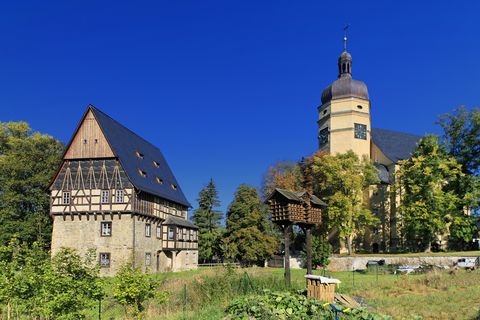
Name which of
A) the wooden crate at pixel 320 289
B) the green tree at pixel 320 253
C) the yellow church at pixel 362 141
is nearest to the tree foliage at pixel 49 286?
the wooden crate at pixel 320 289

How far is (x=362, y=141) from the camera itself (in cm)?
4869

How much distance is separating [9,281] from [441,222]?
3695 centimetres

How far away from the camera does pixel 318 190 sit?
4453 cm

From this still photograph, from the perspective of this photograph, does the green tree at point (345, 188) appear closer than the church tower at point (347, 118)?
Yes

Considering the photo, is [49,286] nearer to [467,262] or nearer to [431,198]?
[467,262]

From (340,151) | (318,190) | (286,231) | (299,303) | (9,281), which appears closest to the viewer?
(9,281)

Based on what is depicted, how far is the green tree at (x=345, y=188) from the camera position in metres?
41.3

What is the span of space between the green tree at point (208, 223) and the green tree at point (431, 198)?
67.7 ft

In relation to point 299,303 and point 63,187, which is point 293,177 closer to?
point 63,187

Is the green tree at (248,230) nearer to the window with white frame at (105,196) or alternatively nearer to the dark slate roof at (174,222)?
the dark slate roof at (174,222)

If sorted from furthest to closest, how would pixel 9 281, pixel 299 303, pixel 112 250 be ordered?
pixel 112 250, pixel 299 303, pixel 9 281

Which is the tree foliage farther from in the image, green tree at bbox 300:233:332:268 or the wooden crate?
green tree at bbox 300:233:332:268

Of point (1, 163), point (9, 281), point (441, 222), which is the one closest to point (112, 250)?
point (1, 163)

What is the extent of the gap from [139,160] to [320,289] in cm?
2709
